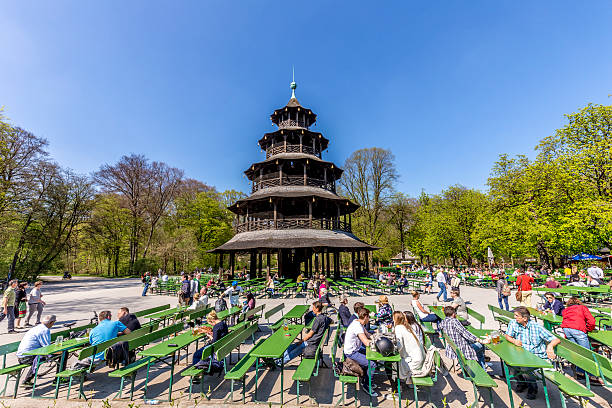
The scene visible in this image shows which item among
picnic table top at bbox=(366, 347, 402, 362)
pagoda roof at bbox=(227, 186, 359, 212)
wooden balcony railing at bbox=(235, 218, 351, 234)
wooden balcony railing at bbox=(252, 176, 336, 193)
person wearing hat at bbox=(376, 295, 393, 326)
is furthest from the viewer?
wooden balcony railing at bbox=(252, 176, 336, 193)

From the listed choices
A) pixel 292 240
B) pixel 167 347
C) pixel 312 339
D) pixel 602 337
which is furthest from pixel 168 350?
pixel 292 240

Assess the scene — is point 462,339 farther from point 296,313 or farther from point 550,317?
point 296,313

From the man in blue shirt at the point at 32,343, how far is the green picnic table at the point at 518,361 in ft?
27.7

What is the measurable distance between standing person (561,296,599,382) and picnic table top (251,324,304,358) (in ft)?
19.2

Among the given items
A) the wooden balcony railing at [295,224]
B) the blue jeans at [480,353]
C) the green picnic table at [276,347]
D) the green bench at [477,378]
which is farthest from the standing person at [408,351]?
the wooden balcony railing at [295,224]

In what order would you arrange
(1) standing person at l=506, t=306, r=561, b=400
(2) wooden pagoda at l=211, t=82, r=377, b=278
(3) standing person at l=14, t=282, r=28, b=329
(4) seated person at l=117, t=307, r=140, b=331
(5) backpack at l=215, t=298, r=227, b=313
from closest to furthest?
(1) standing person at l=506, t=306, r=561, b=400 → (4) seated person at l=117, t=307, r=140, b=331 → (5) backpack at l=215, t=298, r=227, b=313 → (3) standing person at l=14, t=282, r=28, b=329 → (2) wooden pagoda at l=211, t=82, r=377, b=278

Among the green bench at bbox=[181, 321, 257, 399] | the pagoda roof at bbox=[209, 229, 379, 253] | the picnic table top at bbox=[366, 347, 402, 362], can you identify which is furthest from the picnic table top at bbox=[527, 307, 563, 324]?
the pagoda roof at bbox=[209, 229, 379, 253]

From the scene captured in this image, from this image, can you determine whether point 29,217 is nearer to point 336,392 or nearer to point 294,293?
point 294,293

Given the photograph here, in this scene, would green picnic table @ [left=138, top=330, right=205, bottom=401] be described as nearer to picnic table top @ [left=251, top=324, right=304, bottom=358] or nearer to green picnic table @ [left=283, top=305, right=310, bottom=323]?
picnic table top @ [left=251, top=324, right=304, bottom=358]

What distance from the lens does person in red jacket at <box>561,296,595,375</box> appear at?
5418 mm

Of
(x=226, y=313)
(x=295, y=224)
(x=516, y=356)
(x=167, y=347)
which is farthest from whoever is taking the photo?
(x=295, y=224)

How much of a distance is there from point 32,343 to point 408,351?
24.2ft

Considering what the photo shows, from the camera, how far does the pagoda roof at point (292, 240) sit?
750 inches

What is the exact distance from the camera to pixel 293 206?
24.8 metres
